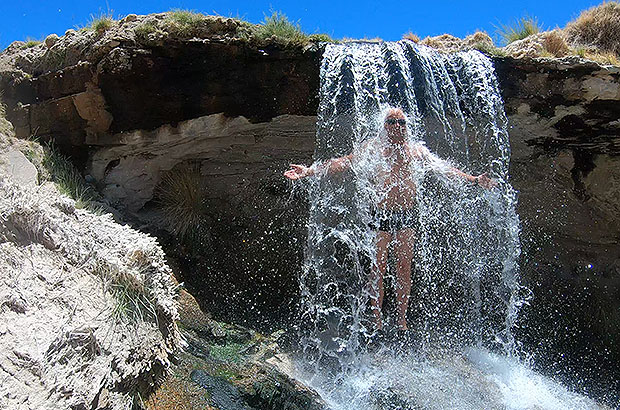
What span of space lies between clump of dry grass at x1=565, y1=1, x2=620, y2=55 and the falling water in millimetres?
1743

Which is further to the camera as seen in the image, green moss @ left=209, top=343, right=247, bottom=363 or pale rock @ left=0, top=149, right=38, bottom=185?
pale rock @ left=0, top=149, right=38, bottom=185

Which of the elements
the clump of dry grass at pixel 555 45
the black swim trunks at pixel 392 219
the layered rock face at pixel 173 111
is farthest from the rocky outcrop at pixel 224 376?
the clump of dry grass at pixel 555 45

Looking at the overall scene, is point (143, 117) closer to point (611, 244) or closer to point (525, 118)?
point (525, 118)

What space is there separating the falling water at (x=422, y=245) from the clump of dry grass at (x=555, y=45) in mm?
789

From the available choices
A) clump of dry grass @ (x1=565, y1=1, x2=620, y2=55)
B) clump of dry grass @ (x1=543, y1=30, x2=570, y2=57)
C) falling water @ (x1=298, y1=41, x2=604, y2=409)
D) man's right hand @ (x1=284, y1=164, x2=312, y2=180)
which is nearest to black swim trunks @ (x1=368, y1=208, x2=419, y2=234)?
falling water @ (x1=298, y1=41, x2=604, y2=409)

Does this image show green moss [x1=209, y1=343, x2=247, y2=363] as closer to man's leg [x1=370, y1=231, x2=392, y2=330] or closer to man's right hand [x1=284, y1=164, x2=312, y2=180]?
man's leg [x1=370, y1=231, x2=392, y2=330]

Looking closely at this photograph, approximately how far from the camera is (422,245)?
20.7 ft

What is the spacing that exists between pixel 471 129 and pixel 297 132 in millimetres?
1952

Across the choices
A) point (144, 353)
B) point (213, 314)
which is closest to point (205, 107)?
point (213, 314)

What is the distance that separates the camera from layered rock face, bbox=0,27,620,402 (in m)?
5.59

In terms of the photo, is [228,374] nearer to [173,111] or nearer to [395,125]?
[395,125]

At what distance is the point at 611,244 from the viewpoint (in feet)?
23.9

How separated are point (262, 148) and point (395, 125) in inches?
90.6

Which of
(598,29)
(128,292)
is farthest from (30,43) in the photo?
(598,29)
